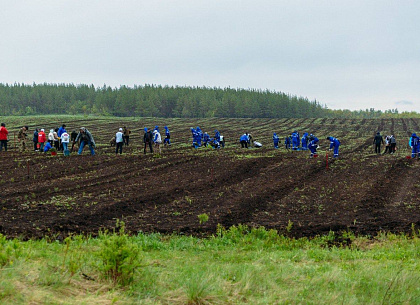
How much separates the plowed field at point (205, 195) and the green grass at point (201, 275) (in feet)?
6.28

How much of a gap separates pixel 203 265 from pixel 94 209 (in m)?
5.84

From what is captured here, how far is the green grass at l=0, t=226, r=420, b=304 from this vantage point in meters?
5.29

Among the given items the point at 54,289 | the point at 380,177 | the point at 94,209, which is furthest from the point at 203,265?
the point at 380,177

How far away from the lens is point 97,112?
157250 millimetres

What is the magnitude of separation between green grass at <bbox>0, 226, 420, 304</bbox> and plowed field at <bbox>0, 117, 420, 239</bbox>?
1.92 m

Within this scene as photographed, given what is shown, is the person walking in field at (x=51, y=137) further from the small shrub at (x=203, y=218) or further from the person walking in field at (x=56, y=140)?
the small shrub at (x=203, y=218)

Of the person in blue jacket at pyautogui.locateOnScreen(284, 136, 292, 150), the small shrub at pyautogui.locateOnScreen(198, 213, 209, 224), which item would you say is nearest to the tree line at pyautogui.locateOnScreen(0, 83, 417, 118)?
the person in blue jacket at pyautogui.locateOnScreen(284, 136, 292, 150)

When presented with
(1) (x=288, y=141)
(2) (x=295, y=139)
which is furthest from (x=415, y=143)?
(1) (x=288, y=141)

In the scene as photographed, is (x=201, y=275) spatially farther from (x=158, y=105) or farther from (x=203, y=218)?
(x=158, y=105)

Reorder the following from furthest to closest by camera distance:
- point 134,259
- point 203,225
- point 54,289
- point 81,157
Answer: point 81,157 → point 203,225 → point 134,259 → point 54,289

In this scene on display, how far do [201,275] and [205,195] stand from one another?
8423mm

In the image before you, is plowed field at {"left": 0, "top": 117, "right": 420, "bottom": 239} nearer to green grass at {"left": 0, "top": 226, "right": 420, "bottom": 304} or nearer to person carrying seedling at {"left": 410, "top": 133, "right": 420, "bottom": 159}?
green grass at {"left": 0, "top": 226, "right": 420, "bottom": 304}

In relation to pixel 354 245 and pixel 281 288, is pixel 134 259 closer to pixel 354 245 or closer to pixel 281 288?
pixel 281 288

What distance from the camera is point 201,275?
606 cm
